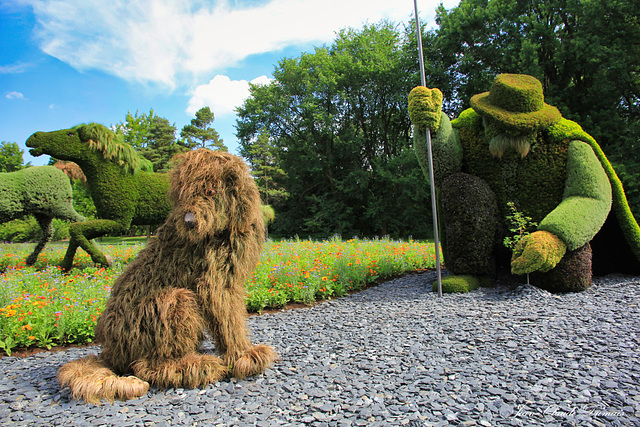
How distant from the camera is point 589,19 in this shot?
12586 millimetres

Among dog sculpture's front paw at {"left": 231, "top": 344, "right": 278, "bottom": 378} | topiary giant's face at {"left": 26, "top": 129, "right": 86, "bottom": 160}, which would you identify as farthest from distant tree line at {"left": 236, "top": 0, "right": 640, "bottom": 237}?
dog sculpture's front paw at {"left": 231, "top": 344, "right": 278, "bottom": 378}

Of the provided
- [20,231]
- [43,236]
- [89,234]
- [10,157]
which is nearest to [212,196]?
[89,234]

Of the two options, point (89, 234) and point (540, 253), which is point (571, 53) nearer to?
point (540, 253)

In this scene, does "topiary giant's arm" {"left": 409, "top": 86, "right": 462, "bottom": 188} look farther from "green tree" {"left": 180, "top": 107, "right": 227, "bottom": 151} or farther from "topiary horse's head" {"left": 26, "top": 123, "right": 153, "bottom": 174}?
"green tree" {"left": 180, "top": 107, "right": 227, "bottom": 151}

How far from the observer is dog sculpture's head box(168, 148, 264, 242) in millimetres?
2404

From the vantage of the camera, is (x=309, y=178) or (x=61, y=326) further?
(x=309, y=178)

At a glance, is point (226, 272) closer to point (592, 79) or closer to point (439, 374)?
point (439, 374)

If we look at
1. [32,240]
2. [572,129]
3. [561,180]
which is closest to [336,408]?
[561,180]

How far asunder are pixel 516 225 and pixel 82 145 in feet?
25.4

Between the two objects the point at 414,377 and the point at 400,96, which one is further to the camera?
the point at 400,96

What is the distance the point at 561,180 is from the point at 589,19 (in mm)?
11864

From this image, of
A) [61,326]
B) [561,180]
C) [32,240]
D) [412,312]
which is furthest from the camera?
[32,240]

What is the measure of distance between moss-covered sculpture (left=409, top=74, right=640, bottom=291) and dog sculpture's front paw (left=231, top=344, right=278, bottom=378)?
3343 mm

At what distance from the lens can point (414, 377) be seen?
8.69ft
